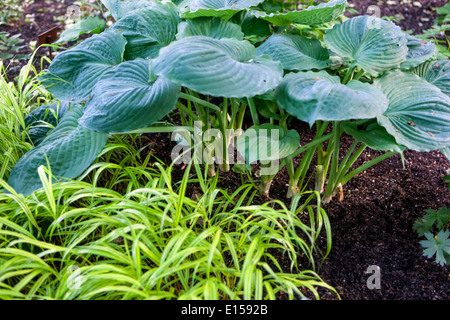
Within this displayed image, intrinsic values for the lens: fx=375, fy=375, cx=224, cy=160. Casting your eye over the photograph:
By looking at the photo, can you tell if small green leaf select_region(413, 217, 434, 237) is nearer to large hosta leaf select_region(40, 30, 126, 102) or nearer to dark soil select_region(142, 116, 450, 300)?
dark soil select_region(142, 116, 450, 300)

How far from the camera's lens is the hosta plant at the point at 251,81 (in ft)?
3.62

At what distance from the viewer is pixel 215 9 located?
1.43m

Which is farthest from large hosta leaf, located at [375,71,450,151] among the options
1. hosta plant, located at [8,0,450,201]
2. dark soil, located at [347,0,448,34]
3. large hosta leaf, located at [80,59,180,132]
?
dark soil, located at [347,0,448,34]

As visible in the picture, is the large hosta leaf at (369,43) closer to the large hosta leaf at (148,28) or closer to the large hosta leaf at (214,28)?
the large hosta leaf at (214,28)

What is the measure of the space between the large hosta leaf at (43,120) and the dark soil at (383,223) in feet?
1.46

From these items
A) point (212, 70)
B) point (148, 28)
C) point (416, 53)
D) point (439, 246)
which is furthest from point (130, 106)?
point (439, 246)

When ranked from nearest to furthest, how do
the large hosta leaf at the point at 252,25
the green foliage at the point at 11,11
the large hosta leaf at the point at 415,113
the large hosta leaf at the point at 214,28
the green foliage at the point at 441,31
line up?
1. the large hosta leaf at the point at 415,113
2. the large hosta leaf at the point at 214,28
3. the large hosta leaf at the point at 252,25
4. the green foliage at the point at 441,31
5. the green foliage at the point at 11,11

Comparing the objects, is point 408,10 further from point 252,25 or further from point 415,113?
point 415,113

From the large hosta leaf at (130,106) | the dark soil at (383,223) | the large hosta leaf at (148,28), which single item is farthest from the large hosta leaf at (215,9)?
the dark soil at (383,223)
